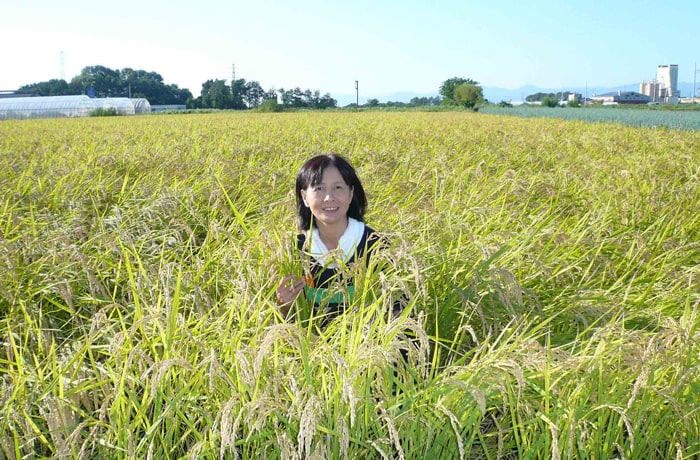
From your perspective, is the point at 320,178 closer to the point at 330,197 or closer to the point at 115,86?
the point at 330,197

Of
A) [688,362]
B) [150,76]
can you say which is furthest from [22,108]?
[150,76]

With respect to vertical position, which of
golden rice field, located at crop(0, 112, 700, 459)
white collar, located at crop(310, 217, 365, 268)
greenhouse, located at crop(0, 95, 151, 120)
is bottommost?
golden rice field, located at crop(0, 112, 700, 459)

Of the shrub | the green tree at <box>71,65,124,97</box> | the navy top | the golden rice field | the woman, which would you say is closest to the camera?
the golden rice field

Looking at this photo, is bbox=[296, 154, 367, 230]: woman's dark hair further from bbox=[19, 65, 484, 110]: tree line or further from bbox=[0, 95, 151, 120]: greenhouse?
bbox=[19, 65, 484, 110]: tree line

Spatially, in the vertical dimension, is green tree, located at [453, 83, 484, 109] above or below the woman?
above

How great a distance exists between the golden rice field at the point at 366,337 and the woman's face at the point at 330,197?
0.67ft

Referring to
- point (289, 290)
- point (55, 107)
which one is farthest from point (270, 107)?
point (289, 290)

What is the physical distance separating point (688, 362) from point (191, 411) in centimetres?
132

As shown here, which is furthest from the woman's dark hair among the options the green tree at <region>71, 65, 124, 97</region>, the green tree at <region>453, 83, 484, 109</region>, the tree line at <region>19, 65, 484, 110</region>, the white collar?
the green tree at <region>71, 65, 124, 97</region>

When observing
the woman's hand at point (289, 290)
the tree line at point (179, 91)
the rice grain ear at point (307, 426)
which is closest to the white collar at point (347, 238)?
the woman's hand at point (289, 290)

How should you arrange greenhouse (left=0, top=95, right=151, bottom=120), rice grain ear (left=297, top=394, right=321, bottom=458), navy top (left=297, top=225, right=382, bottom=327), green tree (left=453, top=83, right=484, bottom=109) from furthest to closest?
green tree (left=453, top=83, right=484, bottom=109) → greenhouse (left=0, top=95, right=151, bottom=120) → navy top (left=297, top=225, right=382, bottom=327) → rice grain ear (left=297, top=394, right=321, bottom=458)

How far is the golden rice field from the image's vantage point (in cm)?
149

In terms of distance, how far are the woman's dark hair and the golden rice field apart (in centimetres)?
11

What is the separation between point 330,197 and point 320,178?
0.11m
